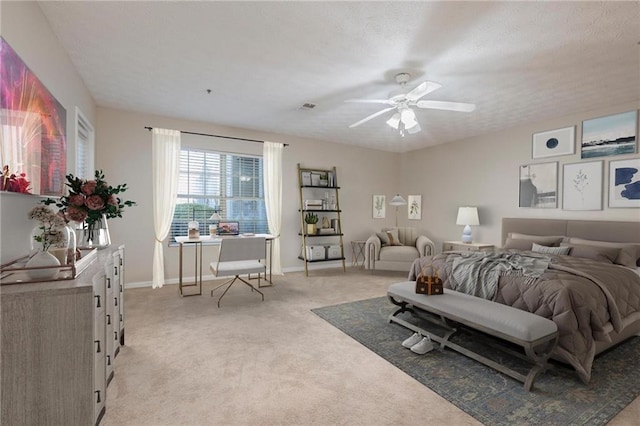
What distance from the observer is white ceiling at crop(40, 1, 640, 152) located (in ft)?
7.16

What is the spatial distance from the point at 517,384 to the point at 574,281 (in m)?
0.99

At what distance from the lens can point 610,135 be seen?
4023 mm

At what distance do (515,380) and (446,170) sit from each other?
4574 mm

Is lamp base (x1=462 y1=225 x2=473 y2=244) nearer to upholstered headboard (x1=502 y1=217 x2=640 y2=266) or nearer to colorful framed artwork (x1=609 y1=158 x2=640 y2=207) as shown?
upholstered headboard (x1=502 y1=217 x2=640 y2=266)

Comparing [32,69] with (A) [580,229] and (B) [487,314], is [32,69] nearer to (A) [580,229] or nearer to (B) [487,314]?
(B) [487,314]

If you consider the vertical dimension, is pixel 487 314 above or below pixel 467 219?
below

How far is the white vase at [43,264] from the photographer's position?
1.45m

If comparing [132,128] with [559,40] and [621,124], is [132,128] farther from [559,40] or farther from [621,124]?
[621,124]

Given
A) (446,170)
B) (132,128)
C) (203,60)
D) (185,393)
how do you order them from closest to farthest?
(185,393) < (203,60) < (132,128) < (446,170)

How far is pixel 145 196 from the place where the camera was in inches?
183

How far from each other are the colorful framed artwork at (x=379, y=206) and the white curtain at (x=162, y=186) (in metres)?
4.07

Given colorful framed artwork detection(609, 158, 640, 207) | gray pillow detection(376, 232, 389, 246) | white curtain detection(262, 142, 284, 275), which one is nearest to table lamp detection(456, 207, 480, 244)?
gray pillow detection(376, 232, 389, 246)

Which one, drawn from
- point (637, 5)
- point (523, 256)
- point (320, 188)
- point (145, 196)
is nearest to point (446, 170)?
point (320, 188)

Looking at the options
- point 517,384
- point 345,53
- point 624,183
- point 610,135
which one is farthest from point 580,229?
point 345,53
